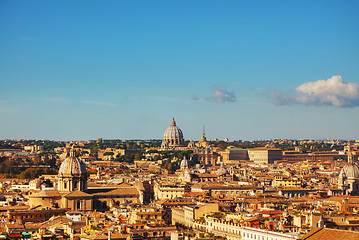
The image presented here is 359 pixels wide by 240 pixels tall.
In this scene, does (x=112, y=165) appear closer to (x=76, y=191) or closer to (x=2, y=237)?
(x=76, y=191)

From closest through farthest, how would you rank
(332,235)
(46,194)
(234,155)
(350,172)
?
(332,235) → (46,194) → (350,172) → (234,155)

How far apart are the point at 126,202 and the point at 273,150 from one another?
11743 centimetres

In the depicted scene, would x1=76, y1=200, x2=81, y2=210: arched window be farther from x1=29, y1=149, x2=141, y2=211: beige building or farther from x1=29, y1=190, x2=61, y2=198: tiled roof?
x1=29, y1=190, x2=61, y2=198: tiled roof

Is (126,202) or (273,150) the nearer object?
(126,202)

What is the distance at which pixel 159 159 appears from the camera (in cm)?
16088

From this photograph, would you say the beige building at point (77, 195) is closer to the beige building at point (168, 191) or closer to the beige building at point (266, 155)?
the beige building at point (168, 191)

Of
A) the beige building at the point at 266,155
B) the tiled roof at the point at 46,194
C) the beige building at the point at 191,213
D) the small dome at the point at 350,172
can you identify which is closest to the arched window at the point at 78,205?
the tiled roof at the point at 46,194

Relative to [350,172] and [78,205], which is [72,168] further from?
[350,172]

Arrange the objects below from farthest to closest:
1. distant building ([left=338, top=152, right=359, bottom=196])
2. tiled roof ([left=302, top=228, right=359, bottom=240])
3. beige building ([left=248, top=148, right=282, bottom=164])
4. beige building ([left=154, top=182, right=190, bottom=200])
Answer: beige building ([left=248, top=148, right=282, bottom=164]), distant building ([left=338, top=152, right=359, bottom=196]), beige building ([left=154, top=182, right=190, bottom=200]), tiled roof ([left=302, top=228, right=359, bottom=240])

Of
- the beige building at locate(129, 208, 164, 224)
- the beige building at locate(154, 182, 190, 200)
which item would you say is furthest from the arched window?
the beige building at locate(129, 208, 164, 224)

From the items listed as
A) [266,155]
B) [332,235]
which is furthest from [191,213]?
[266,155]

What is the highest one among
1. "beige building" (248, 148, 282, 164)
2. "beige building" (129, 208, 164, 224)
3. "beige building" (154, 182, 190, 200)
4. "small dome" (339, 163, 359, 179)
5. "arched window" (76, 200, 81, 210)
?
"beige building" (248, 148, 282, 164)

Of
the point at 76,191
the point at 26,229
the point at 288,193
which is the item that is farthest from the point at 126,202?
the point at 26,229

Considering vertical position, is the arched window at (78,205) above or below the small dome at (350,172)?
below
